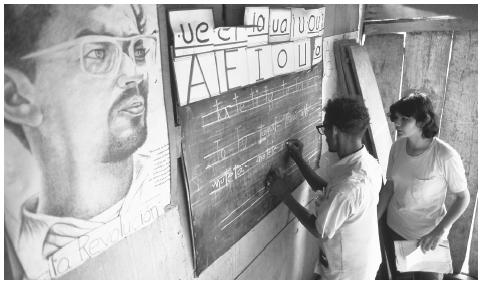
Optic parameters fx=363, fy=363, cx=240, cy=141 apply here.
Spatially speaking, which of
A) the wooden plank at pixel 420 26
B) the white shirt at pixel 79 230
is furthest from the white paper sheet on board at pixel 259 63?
the wooden plank at pixel 420 26

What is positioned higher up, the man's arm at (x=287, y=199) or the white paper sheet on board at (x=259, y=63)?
the white paper sheet on board at (x=259, y=63)

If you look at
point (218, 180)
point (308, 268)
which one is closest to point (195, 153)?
point (218, 180)

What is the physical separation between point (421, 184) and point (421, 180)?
0.10 feet

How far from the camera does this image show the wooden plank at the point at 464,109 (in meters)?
3.14

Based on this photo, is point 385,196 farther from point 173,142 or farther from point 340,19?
point 173,142

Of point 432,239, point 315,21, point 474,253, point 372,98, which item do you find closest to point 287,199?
point 432,239

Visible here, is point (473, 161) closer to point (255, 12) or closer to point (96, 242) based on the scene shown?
point (255, 12)

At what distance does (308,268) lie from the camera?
326cm

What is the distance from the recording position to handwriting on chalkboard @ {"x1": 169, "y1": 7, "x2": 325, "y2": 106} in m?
1.51

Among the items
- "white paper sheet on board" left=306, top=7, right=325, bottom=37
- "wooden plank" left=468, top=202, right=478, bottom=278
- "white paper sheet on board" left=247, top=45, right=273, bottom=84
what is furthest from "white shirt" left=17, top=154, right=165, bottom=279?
"wooden plank" left=468, top=202, right=478, bottom=278

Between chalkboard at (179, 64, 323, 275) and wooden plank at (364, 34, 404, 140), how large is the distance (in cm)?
117

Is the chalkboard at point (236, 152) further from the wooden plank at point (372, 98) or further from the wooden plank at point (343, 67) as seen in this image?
the wooden plank at point (372, 98)

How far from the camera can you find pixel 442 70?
129 inches

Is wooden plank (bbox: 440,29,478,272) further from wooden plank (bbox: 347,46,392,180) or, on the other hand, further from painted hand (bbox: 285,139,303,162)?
painted hand (bbox: 285,139,303,162)
